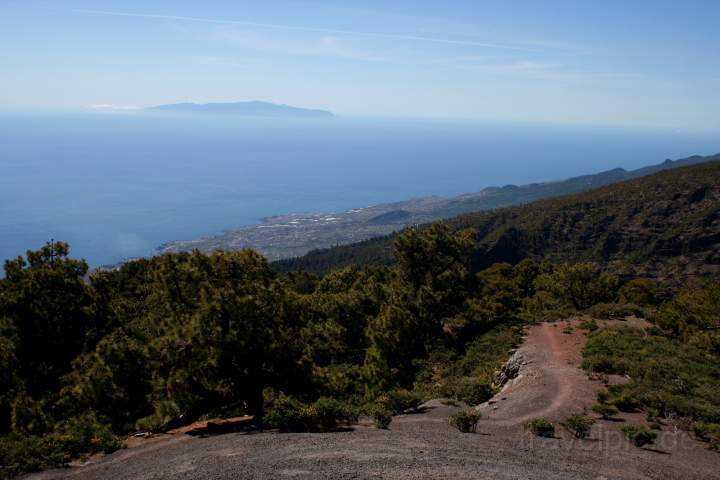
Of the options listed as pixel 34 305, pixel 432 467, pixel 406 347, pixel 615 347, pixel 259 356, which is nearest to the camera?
pixel 432 467

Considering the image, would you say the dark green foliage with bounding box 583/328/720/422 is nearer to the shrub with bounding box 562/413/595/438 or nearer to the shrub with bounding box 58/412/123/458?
the shrub with bounding box 562/413/595/438

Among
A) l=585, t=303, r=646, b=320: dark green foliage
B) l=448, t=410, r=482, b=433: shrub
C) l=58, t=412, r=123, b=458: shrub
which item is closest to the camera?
l=58, t=412, r=123, b=458: shrub

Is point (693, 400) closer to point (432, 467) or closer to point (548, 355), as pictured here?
point (548, 355)

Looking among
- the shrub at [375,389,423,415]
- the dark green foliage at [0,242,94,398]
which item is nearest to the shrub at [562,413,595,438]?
the shrub at [375,389,423,415]

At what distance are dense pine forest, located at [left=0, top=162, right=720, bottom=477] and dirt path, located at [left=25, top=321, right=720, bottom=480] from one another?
3.77 ft

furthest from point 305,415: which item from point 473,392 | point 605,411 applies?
point 605,411

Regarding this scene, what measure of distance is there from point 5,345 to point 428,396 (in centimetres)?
1659

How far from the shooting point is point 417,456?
12375mm

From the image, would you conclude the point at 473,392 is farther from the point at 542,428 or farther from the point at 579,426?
the point at 579,426

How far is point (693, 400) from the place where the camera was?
653 inches

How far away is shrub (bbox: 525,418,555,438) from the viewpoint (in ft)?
48.6

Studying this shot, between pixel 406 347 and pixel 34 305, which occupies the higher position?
pixel 34 305

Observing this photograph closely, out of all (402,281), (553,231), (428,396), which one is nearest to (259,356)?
(428,396)

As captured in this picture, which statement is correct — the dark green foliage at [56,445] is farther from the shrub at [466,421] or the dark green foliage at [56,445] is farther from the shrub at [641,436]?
the shrub at [641,436]
